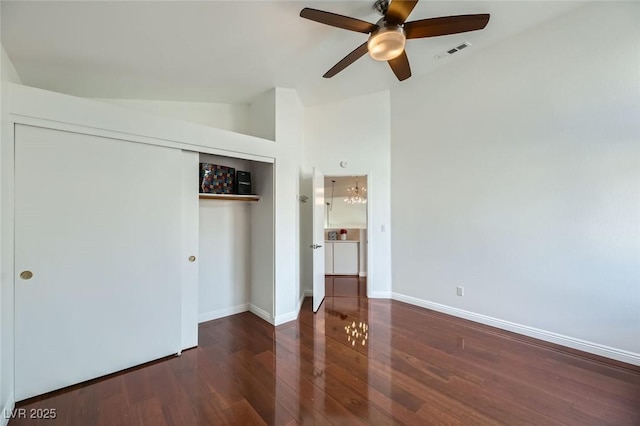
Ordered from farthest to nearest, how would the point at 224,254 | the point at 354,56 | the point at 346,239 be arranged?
the point at 346,239 < the point at 224,254 < the point at 354,56

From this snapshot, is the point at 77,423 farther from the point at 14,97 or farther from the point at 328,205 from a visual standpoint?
the point at 328,205

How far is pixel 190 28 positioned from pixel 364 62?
6.06 ft

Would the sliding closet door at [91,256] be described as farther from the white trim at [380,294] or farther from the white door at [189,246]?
the white trim at [380,294]

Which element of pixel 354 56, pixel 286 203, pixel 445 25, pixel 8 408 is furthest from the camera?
pixel 286 203

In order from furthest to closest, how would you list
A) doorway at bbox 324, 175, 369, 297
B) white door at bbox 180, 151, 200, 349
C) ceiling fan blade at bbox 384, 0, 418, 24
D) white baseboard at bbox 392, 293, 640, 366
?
1. doorway at bbox 324, 175, 369, 297
2. white door at bbox 180, 151, 200, 349
3. white baseboard at bbox 392, 293, 640, 366
4. ceiling fan blade at bbox 384, 0, 418, 24

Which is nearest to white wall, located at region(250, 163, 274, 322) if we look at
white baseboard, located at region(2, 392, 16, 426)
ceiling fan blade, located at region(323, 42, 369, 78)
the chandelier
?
ceiling fan blade, located at region(323, 42, 369, 78)

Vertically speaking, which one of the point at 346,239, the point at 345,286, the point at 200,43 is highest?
the point at 200,43

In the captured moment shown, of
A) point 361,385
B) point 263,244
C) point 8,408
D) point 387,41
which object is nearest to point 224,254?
point 263,244

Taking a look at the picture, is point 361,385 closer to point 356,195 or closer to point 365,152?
point 365,152

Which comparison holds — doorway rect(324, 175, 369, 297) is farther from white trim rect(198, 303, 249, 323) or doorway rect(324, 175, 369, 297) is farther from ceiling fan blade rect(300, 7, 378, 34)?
ceiling fan blade rect(300, 7, 378, 34)

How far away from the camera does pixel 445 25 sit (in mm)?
1869

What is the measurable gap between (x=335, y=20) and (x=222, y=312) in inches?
135

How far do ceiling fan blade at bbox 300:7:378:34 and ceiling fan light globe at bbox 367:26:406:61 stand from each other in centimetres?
9

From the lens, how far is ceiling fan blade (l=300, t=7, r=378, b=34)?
5.70ft
